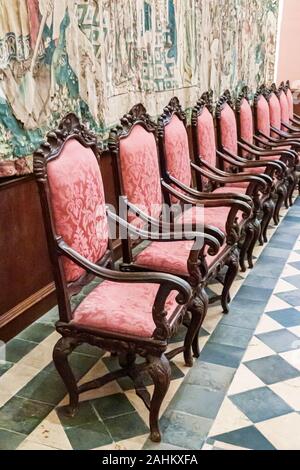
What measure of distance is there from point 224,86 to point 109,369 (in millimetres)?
3672

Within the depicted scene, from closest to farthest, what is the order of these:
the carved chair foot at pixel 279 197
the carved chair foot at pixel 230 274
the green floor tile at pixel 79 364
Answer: the green floor tile at pixel 79 364, the carved chair foot at pixel 230 274, the carved chair foot at pixel 279 197

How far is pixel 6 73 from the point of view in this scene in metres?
2.12

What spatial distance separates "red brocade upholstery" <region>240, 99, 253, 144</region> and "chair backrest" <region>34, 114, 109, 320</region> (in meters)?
2.45

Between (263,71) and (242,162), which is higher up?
(263,71)

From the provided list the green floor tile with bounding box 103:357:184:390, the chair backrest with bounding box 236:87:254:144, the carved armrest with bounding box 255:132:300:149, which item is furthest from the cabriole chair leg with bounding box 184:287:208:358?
the carved armrest with bounding box 255:132:300:149

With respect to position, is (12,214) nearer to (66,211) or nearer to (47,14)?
(66,211)

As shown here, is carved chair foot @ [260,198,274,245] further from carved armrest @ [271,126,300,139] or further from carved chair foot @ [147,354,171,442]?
carved chair foot @ [147,354,171,442]

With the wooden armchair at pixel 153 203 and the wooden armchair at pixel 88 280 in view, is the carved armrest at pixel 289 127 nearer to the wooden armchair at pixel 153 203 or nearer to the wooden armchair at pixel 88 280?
the wooden armchair at pixel 153 203

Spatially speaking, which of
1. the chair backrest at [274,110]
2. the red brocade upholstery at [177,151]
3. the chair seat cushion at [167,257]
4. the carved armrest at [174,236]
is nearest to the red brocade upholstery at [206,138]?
the red brocade upholstery at [177,151]

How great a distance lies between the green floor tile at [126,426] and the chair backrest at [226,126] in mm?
2293

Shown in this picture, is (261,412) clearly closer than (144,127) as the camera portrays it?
Yes

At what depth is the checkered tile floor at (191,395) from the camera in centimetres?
178

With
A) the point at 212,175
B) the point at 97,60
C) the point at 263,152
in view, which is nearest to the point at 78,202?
the point at 97,60

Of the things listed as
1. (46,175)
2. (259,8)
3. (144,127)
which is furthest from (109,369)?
(259,8)
